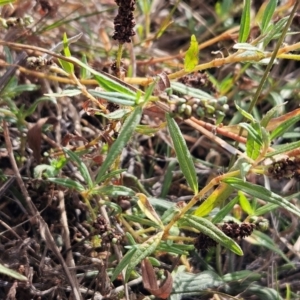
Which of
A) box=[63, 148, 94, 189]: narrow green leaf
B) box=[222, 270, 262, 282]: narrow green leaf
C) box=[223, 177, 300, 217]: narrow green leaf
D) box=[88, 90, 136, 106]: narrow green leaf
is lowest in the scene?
box=[222, 270, 262, 282]: narrow green leaf

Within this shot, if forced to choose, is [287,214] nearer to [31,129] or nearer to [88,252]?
[88,252]

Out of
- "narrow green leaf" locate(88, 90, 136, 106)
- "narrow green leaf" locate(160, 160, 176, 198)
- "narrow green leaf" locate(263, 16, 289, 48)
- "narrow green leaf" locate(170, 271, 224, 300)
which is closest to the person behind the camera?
"narrow green leaf" locate(88, 90, 136, 106)

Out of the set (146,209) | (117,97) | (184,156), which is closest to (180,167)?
(184,156)

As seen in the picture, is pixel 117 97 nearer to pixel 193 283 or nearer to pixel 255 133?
pixel 255 133

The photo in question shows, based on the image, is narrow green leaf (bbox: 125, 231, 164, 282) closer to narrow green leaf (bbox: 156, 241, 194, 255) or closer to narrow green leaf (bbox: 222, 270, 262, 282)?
narrow green leaf (bbox: 156, 241, 194, 255)

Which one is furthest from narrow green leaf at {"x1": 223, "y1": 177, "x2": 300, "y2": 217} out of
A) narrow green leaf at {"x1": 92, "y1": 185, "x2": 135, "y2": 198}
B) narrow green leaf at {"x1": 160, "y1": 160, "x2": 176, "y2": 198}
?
narrow green leaf at {"x1": 160, "y1": 160, "x2": 176, "y2": 198}
